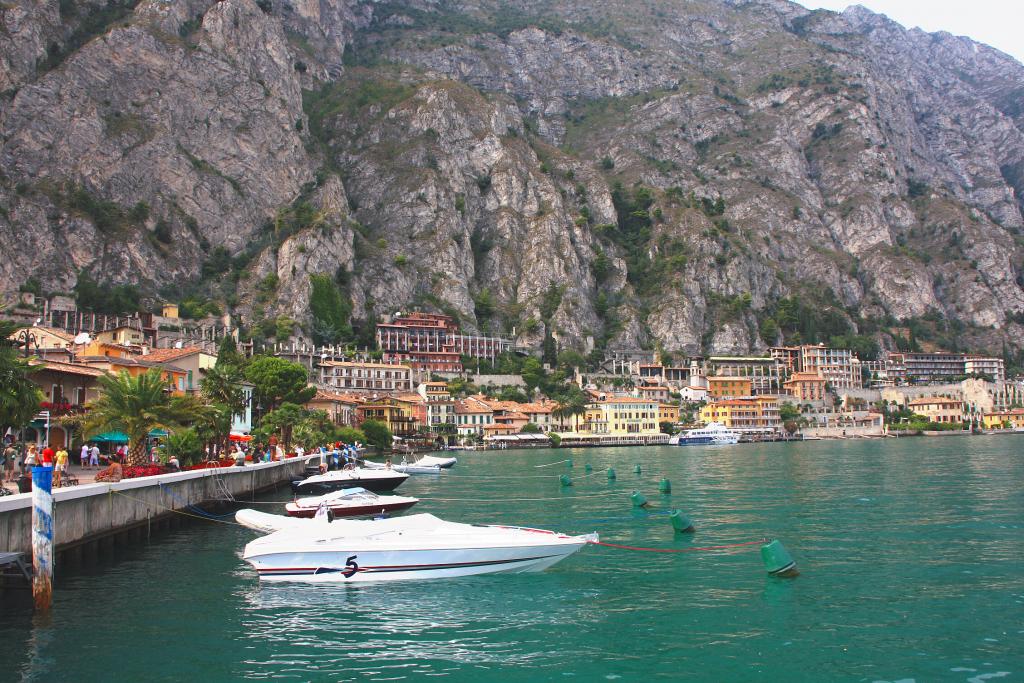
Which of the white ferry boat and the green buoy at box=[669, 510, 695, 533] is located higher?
the green buoy at box=[669, 510, 695, 533]

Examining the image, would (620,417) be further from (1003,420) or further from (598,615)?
(598,615)

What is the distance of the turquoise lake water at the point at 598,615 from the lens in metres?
15.5

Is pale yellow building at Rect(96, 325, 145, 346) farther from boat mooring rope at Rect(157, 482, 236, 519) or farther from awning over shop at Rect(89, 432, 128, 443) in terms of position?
boat mooring rope at Rect(157, 482, 236, 519)

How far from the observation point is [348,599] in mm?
21906

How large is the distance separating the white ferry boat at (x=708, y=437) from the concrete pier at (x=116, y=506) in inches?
3929

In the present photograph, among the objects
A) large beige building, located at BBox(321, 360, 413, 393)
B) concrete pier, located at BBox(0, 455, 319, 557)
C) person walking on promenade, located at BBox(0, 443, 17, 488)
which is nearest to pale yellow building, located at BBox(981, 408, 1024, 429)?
large beige building, located at BBox(321, 360, 413, 393)

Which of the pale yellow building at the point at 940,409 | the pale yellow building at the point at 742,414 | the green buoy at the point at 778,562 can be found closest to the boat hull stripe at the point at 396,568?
the green buoy at the point at 778,562

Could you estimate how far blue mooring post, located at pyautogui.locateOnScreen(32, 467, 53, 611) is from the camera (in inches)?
775

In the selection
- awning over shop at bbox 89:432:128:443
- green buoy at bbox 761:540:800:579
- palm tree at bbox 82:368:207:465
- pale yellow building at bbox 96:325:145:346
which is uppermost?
pale yellow building at bbox 96:325:145:346

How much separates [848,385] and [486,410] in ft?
333

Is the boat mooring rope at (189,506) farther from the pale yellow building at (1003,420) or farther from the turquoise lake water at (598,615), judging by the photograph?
the pale yellow building at (1003,420)

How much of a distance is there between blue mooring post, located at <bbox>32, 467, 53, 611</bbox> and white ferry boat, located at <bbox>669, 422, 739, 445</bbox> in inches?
4741

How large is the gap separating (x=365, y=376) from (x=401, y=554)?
116794 mm

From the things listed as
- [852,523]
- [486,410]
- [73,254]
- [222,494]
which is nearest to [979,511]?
[852,523]
